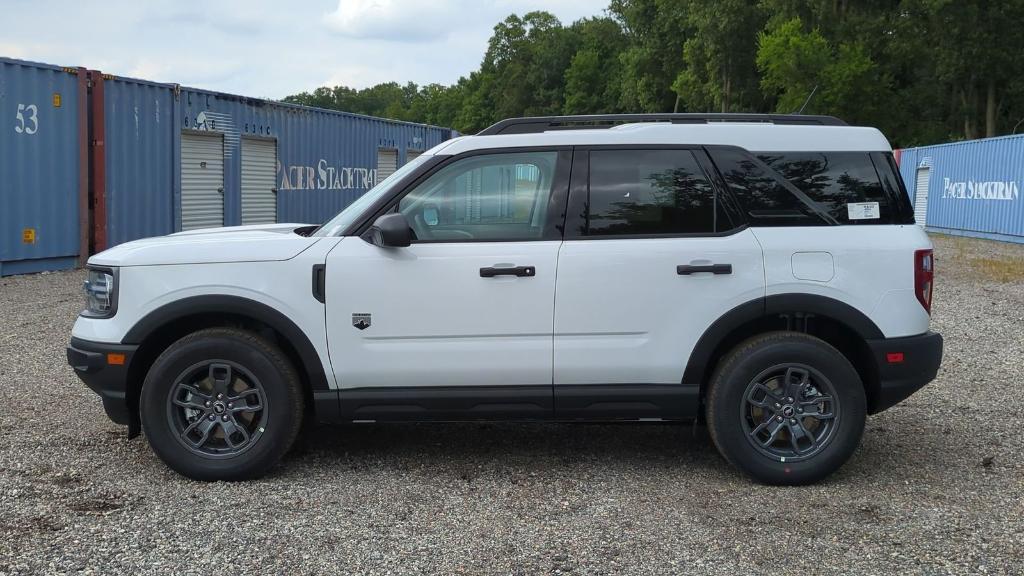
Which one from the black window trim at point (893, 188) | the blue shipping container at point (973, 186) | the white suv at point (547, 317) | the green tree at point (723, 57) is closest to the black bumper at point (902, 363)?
the white suv at point (547, 317)

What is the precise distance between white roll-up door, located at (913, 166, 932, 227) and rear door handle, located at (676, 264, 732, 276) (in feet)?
88.9

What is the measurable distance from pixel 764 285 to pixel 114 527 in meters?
3.15

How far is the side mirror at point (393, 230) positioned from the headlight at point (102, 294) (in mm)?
1325

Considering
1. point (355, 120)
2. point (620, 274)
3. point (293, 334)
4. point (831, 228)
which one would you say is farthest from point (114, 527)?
point (355, 120)

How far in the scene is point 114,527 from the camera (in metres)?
4.08

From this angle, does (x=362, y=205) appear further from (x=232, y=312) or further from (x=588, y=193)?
(x=588, y=193)

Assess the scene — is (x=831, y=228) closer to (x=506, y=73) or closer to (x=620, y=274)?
(x=620, y=274)

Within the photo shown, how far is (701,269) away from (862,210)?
2.83 ft

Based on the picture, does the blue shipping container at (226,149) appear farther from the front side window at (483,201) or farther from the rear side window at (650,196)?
the rear side window at (650,196)

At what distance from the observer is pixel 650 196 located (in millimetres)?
4762

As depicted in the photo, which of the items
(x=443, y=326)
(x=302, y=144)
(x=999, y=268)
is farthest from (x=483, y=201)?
(x=302, y=144)

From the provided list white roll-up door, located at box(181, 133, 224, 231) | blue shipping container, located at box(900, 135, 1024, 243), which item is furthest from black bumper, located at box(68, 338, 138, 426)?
blue shipping container, located at box(900, 135, 1024, 243)

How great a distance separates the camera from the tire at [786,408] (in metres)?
4.57

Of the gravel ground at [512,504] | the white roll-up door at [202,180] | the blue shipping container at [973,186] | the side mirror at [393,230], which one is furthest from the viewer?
the blue shipping container at [973,186]
